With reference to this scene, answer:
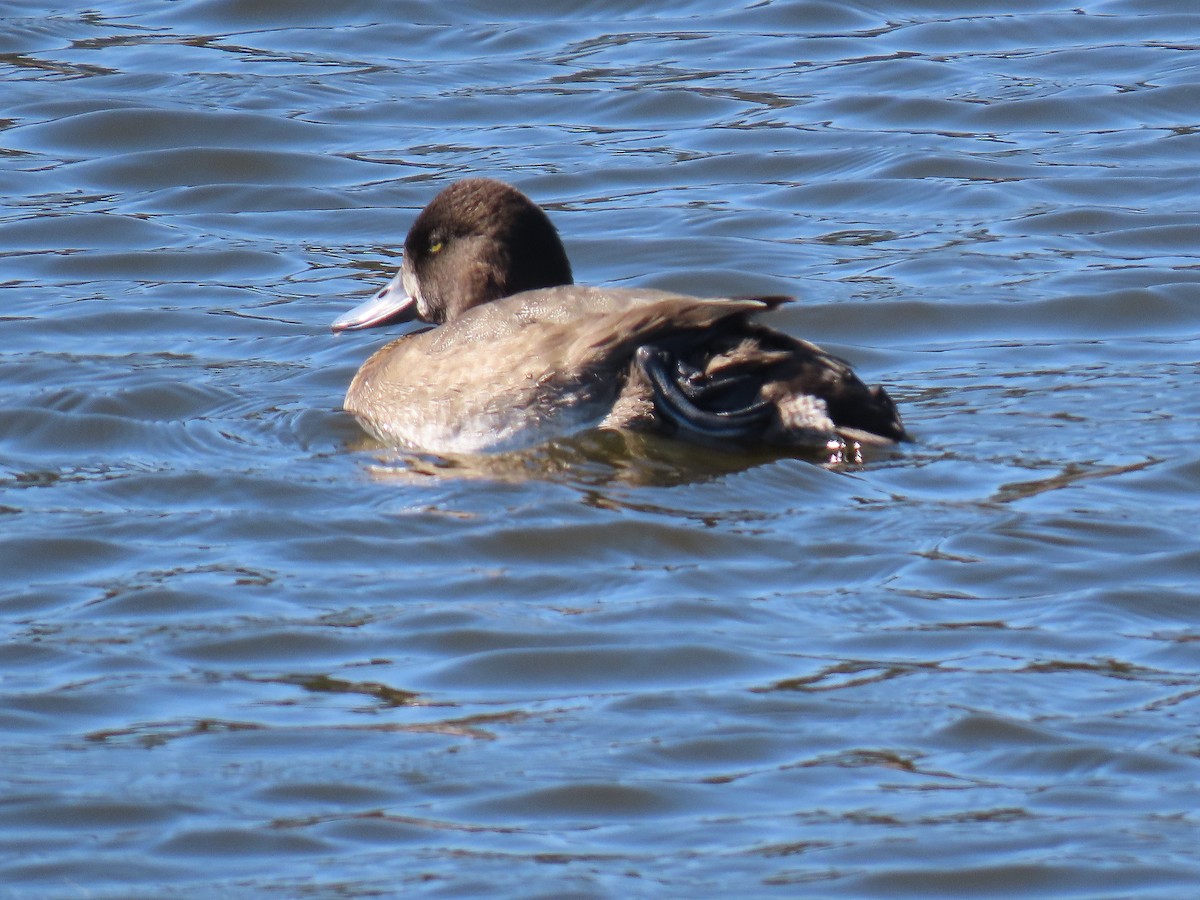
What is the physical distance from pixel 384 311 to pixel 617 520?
2.27 metres

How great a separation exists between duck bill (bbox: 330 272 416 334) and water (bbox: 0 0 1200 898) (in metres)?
0.29

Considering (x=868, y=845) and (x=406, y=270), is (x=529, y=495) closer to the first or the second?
(x=406, y=270)

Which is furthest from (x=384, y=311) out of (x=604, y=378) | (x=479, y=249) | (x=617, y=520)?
(x=617, y=520)

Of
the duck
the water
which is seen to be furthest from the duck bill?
the duck

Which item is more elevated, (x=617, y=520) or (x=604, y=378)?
(x=604, y=378)

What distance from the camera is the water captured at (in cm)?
462

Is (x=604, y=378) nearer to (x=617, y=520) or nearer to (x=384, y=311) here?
(x=617, y=520)

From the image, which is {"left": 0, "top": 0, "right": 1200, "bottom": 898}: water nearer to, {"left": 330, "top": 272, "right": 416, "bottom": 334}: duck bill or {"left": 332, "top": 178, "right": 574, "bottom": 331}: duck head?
{"left": 330, "top": 272, "right": 416, "bottom": 334}: duck bill

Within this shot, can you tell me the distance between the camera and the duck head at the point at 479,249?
8008mm

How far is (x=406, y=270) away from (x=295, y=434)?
0.97m

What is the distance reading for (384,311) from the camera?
858cm

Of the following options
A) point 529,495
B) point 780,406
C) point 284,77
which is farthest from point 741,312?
point 284,77

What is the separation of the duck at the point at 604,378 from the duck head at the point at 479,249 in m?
0.01

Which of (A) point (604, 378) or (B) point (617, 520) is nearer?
(B) point (617, 520)
